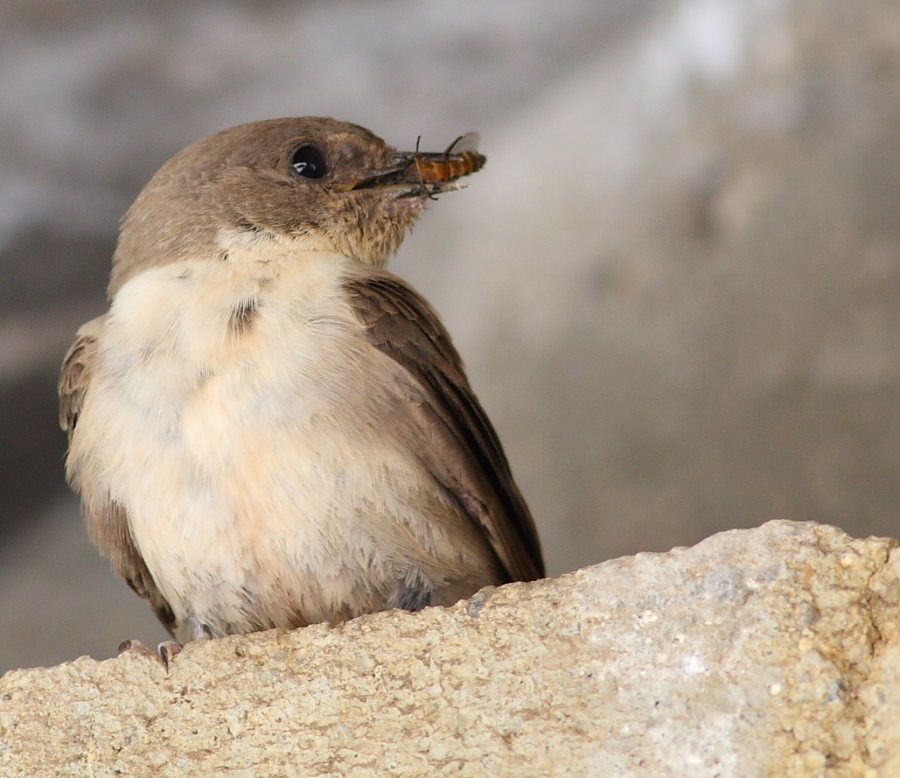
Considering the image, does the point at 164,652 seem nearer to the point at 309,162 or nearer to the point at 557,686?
the point at 557,686

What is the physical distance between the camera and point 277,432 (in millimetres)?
2568

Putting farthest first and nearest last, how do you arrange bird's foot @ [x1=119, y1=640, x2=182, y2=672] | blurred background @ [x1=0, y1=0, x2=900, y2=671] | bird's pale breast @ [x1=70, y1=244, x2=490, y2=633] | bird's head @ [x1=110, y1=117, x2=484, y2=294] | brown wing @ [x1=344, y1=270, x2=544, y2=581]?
1. blurred background @ [x1=0, y1=0, x2=900, y2=671]
2. bird's head @ [x1=110, y1=117, x2=484, y2=294]
3. brown wing @ [x1=344, y1=270, x2=544, y2=581]
4. bird's pale breast @ [x1=70, y1=244, x2=490, y2=633]
5. bird's foot @ [x1=119, y1=640, x2=182, y2=672]

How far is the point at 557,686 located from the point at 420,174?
1.42 m

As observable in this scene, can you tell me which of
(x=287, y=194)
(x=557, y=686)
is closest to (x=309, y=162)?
(x=287, y=194)

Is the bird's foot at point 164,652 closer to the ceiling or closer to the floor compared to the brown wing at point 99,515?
closer to the floor

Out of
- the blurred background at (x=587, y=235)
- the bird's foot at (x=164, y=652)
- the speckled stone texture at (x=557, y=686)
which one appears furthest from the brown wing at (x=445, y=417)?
the blurred background at (x=587, y=235)

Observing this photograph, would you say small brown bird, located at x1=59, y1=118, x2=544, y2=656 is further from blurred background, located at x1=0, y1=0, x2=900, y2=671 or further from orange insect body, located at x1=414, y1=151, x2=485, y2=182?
blurred background, located at x1=0, y1=0, x2=900, y2=671

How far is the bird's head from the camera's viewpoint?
298 cm

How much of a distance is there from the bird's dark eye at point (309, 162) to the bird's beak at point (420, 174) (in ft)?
0.19

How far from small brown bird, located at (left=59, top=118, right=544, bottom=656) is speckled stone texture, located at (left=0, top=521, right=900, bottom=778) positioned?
263mm

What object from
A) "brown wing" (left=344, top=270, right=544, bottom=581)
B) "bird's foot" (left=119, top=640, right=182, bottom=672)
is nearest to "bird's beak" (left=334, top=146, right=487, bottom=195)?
"brown wing" (left=344, top=270, right=544, bottom=581)

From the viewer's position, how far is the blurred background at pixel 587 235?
421cm

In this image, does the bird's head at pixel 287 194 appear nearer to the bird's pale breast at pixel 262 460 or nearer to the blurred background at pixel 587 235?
the bird's pale breast at pixel 262 460

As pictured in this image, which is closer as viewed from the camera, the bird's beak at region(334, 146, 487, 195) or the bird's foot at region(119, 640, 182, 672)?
the bird's foot at region(119, 640, 182, 672)
